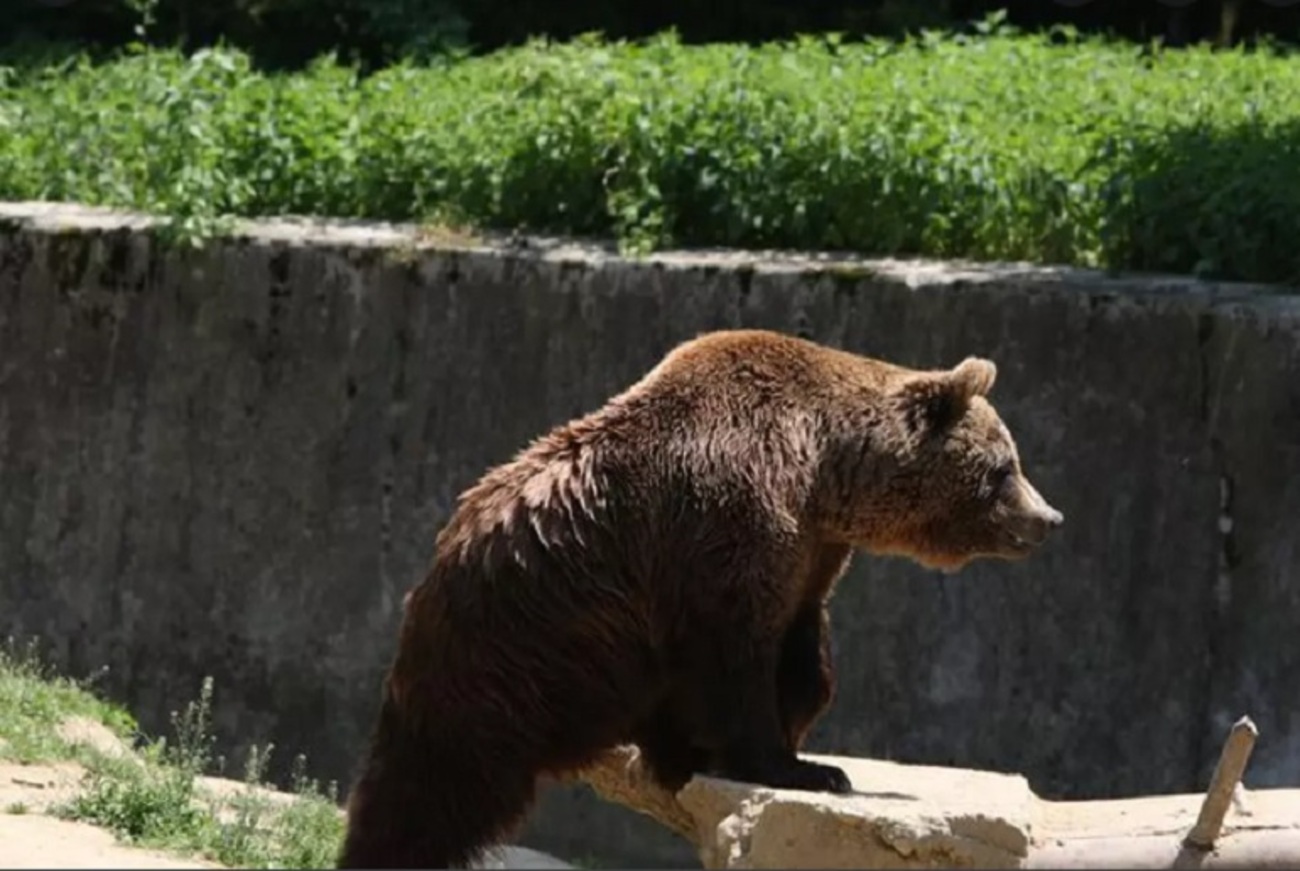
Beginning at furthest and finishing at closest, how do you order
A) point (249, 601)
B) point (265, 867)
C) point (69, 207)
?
point (69, 207)
point (249, 601)
point (265, 867)

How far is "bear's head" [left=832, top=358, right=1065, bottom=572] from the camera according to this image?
7.11 metres

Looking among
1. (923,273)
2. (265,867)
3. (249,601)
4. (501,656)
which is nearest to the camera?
(501,656)

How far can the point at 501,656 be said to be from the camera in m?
6.64

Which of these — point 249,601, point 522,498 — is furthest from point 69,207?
point 522,498

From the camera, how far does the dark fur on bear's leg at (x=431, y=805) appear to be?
21.7 ft

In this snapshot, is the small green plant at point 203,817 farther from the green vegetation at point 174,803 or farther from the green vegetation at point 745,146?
the green vegetation at point 745,146

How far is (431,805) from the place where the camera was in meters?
6.61

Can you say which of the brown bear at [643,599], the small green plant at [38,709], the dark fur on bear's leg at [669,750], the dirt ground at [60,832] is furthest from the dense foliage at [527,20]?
the dark fur on bear's leg at [669,750]

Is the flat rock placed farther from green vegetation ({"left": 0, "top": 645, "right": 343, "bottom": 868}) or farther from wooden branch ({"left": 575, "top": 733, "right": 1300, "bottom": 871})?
green vegetation ({"left": 0, "top": 645, "right": 343, "bottom": 868})

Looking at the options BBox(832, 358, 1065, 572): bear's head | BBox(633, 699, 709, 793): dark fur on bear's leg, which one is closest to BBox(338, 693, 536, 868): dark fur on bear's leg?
BBox(633, 699, 709, 793): dark fur on bear's leg

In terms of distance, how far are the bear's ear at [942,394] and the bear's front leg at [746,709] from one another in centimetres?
79

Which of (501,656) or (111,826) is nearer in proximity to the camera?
(501,656)

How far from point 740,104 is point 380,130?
6.20 ft

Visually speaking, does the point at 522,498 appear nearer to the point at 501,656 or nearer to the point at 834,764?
the point at 501,656
